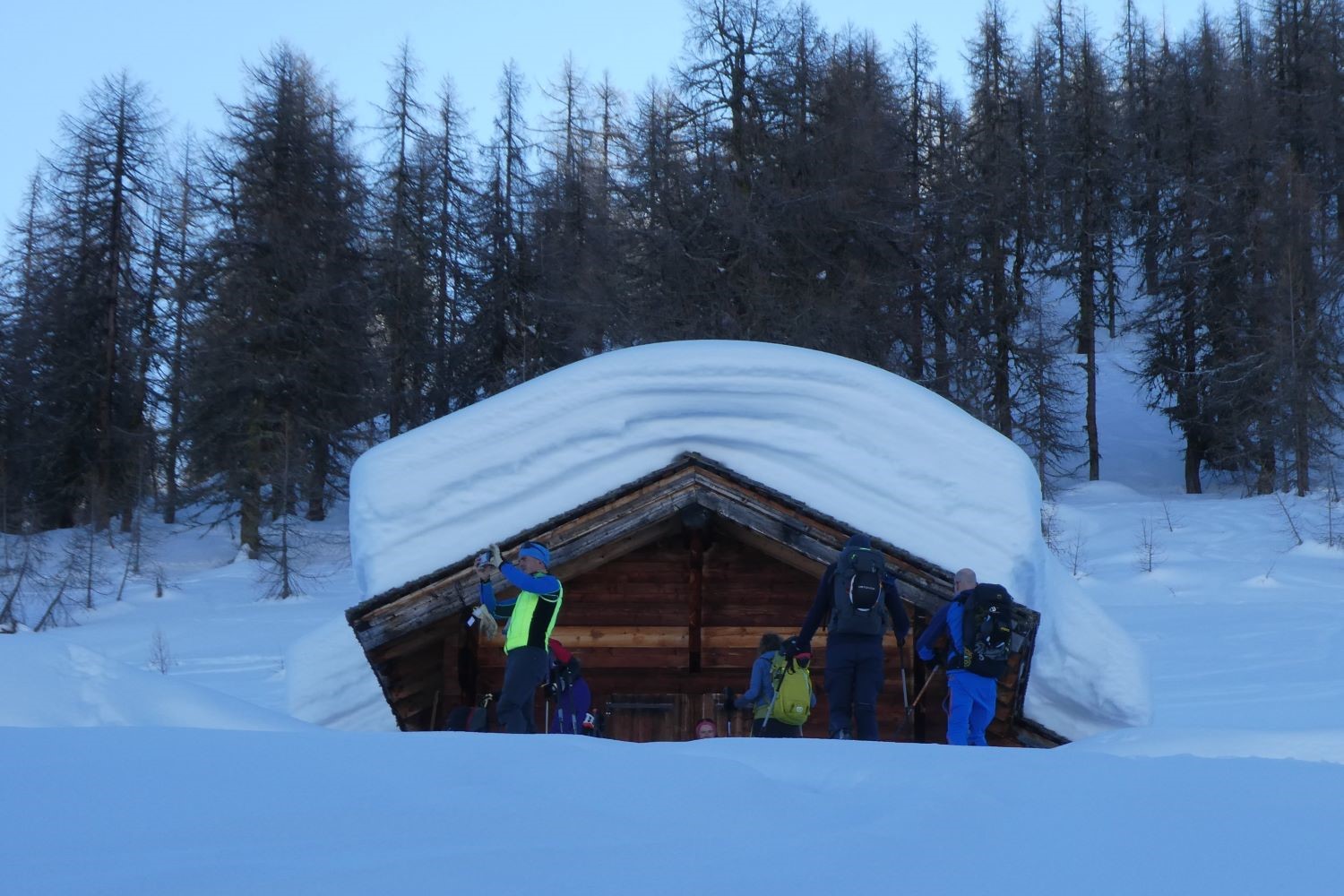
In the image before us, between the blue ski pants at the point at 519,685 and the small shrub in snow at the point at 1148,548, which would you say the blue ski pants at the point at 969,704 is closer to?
the blue ski pants at the point at 519,685

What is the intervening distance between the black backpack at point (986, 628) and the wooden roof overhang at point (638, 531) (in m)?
0.34

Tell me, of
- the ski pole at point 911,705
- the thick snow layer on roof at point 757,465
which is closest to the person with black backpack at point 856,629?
the thick snow layer on roof at point 757,465

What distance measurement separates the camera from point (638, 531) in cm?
870

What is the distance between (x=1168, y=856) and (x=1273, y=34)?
Answer: 181 ft

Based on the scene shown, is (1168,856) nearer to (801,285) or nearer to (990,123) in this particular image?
(801,285)

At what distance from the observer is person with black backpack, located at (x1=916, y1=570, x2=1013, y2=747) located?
282 inches

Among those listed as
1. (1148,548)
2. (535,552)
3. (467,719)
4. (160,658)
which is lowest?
(160,658)

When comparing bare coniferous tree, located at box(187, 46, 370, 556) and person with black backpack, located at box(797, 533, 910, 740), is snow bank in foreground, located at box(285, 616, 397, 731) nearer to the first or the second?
person with black backpack, located at box(797, 533, 910, 740)

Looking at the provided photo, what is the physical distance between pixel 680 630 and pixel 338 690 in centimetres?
304

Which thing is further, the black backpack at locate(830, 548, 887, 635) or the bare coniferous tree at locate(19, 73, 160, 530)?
the bare coniferous tree at locate(19, 73, 160, 530)

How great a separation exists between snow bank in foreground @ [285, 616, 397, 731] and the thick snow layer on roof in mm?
2016

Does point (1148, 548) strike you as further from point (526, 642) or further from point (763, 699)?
point (526, 642)

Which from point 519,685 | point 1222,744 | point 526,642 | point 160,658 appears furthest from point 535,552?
point 160,658

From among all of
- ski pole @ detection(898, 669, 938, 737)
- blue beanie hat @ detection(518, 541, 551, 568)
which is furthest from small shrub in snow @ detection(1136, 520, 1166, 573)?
blue beanie hat @ detection(518, 541, 551, 568)
